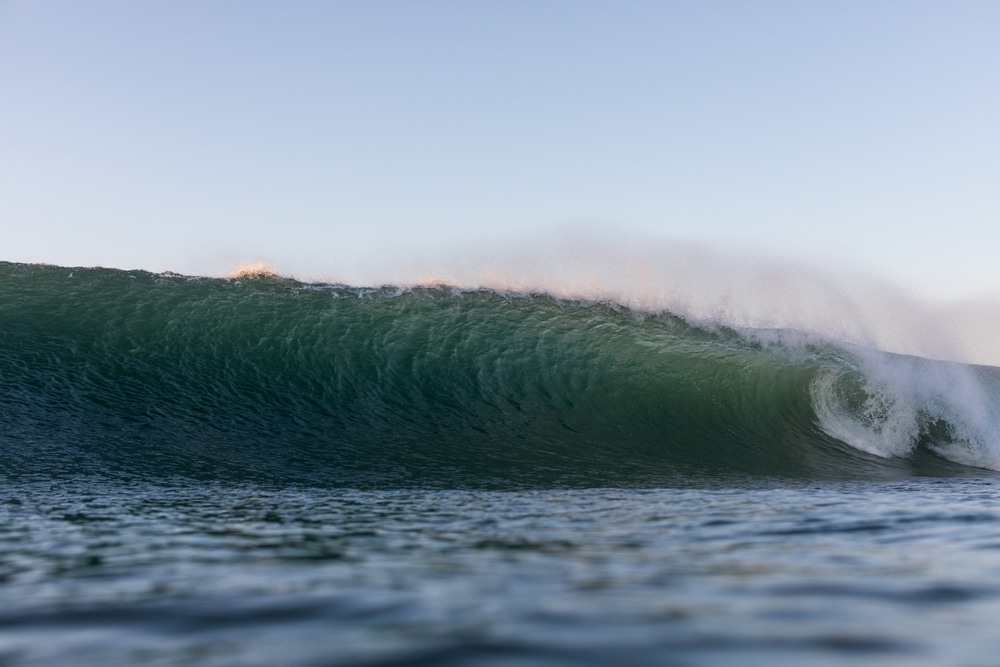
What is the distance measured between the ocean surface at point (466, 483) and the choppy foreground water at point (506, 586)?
0.02 m

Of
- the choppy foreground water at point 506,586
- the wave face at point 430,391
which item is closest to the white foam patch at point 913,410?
the wave face at point 430,391

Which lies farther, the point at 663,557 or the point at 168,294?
the point at 168,294

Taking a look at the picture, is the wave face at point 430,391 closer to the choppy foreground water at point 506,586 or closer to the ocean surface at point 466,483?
the ocean surface at point 466,483

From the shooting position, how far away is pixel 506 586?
2467mm

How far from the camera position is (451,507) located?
5172mm

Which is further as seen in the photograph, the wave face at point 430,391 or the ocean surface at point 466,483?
the wave face at point 430,391

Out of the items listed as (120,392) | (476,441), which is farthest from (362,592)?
(120,392)

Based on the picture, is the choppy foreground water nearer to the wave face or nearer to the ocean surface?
the ocean surface

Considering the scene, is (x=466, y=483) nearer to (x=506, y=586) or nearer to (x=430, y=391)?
(x=430, y=391)

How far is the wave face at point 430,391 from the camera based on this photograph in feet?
27.8

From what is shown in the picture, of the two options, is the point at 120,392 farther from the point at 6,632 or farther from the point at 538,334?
the point at 6,632

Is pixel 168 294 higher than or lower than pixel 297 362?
higher

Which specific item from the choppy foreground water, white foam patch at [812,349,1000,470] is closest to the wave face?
white foam patch at [812,349,1000,470]

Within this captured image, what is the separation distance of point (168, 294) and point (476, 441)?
7816mm
